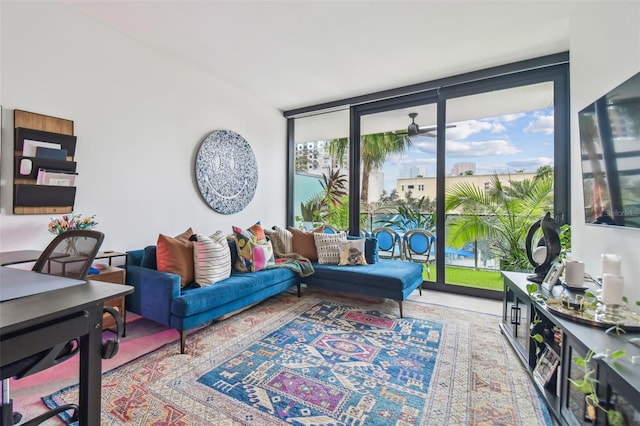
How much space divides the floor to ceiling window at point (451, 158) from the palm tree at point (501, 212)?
0.02 m

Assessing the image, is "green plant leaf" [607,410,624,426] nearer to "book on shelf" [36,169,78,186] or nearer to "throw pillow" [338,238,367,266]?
"throw pillow" [338,238,367,266]

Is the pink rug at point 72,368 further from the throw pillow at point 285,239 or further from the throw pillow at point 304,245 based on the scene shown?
the throw pillow at point 304,245

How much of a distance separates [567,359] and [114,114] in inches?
150

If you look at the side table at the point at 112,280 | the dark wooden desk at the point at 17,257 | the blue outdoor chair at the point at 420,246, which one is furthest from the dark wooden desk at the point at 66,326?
the blue outdoor chair at the point at 420,246

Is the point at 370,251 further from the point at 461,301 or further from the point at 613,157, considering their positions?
the point at 613,157

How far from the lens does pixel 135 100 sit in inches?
115

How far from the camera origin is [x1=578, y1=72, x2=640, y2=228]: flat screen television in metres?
1.63

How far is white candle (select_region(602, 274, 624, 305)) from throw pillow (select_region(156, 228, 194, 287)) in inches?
114

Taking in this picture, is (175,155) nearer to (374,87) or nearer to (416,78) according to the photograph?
(374,87)

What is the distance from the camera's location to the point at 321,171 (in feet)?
16.4

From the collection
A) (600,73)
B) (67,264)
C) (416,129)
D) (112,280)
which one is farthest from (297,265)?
(600,73)

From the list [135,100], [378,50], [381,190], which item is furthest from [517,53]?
[135,100]

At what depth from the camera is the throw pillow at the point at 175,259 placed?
8.41 ft

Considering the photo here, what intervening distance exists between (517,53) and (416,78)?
107 centimetres
